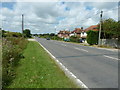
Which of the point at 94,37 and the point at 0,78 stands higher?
the point at 94,37

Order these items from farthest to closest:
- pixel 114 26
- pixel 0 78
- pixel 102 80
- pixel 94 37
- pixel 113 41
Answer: pixel 94 37, pixel 113 41, pixel 114 26, pixel 102 80, pixel 0 78

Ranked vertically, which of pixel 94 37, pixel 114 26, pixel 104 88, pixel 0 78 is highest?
pixel 114 26

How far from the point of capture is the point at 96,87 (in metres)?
4.45

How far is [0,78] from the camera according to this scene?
4.29 metres

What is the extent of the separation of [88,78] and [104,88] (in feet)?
3.49

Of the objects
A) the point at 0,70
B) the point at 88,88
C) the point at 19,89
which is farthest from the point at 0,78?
the point at 88,88

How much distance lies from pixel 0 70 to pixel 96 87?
12.3 feet

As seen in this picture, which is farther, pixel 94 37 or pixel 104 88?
pixel 94 37

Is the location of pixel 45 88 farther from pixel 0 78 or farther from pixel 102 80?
pixel 102 80

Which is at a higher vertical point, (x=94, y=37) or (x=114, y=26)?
(x=114, y=26)

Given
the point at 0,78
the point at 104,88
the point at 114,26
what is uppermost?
the point at 114,26

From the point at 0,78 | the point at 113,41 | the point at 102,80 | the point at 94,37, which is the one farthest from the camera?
the point at 94,37

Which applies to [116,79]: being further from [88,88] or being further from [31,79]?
[31,79]

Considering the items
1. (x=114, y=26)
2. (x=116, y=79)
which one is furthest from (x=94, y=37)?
(x=116, y=79)
